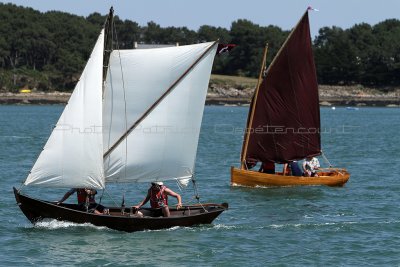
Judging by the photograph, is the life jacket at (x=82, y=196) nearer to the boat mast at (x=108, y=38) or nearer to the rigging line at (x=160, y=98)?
the rigging line at (x=160, y=98)

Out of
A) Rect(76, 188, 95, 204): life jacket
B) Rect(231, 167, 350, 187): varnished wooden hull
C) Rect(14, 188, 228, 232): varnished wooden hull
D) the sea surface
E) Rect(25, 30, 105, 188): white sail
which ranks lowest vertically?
the sea surface

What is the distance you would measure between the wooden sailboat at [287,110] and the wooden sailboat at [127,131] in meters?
13.9

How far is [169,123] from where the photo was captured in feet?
111

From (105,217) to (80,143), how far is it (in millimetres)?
2471

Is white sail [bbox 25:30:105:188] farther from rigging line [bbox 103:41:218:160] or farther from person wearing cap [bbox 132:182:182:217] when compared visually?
person wearing cap [bbox 132:182:182:217]

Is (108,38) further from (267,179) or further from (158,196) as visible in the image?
(267,179)

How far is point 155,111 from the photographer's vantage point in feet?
110

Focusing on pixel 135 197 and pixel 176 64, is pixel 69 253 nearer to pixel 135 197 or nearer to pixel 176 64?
pixel 176 64

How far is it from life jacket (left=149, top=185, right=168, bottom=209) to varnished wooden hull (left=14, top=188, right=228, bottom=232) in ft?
1.24

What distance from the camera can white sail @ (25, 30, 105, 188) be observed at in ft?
106

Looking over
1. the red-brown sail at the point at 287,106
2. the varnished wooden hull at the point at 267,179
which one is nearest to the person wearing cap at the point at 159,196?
the varnished wooden hull at the point at 267,179

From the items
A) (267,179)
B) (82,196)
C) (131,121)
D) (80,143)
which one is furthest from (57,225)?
(267,179)

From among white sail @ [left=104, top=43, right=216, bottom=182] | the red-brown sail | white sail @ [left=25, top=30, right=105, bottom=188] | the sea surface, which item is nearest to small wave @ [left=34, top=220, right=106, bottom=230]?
the sea surface

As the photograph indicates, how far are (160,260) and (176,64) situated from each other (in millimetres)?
6884
